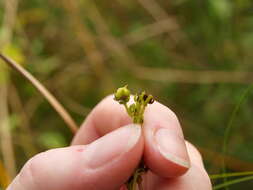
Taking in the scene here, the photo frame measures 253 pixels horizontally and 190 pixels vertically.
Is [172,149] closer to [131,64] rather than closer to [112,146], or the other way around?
[112,146]

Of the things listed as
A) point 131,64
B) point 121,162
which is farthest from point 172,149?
point 131,64

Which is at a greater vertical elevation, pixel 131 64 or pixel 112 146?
pixel 131 64

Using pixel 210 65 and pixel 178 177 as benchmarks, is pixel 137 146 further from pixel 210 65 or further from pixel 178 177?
pixel 210 65

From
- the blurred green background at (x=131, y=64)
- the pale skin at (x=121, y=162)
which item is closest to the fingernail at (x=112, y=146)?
the pale skin at (x=121, y=162)

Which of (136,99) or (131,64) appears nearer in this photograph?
(136,99)

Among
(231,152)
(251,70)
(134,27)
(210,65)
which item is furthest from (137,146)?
(134,27)

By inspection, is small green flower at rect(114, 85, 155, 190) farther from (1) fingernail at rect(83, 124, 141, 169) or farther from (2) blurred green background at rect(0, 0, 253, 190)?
(2) blurred green background at rect(0, 0, 253, 190)
